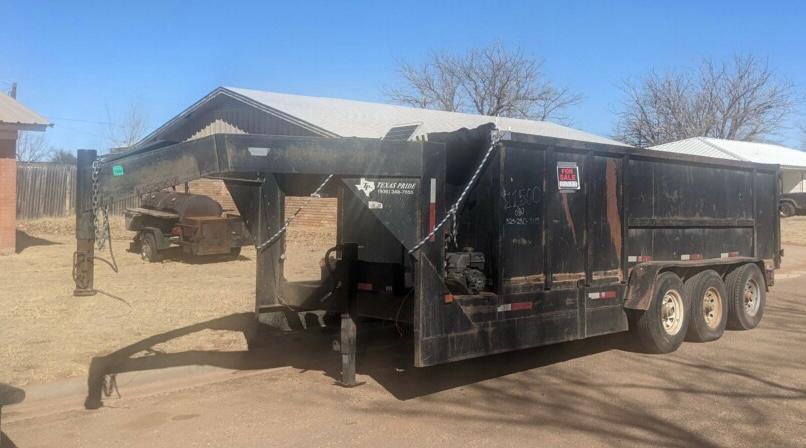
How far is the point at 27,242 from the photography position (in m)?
18.6

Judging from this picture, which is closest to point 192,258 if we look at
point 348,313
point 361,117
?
point 361,117

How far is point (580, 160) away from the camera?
24.7ft

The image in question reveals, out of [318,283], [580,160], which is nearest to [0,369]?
[318,283]

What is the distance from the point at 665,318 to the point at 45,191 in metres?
25.2

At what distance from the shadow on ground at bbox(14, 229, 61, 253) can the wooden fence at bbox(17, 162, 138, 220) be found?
6.03 meters

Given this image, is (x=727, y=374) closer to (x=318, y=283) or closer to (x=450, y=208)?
(x=450, y=208)

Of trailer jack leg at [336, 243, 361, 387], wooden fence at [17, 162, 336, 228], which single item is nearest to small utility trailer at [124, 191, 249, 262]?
trailer jack leg at [336, 243, 361, 387]

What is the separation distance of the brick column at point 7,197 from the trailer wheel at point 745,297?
14789 mm

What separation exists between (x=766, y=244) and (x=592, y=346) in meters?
3.69

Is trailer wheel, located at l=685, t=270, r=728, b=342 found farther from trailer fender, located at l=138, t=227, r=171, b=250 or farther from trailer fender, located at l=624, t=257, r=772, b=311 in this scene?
trailer fender, located at l=138, t=227, r=171, b=250

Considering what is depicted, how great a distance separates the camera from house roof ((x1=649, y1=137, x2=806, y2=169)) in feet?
132

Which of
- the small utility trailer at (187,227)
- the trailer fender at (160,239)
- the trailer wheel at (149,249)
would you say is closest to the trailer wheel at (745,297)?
the small utility trailer at (187,227)

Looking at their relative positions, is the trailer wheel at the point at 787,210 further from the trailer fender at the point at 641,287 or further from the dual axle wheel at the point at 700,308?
the trailer fender at the point at 641,287

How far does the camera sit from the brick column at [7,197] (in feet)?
52.5
